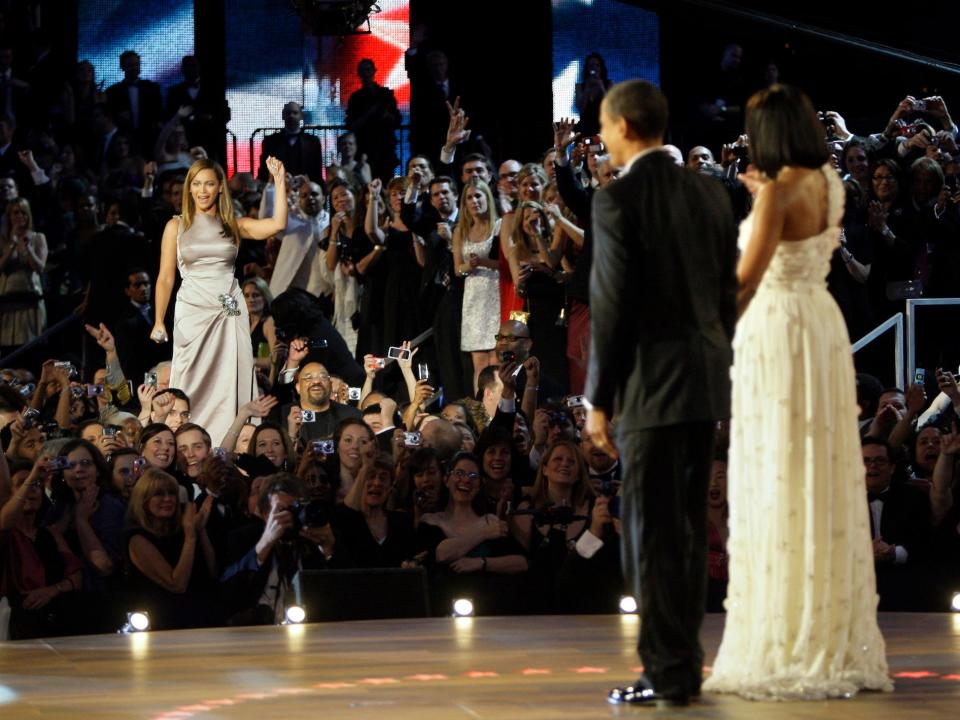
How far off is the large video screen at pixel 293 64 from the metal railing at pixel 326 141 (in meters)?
0.05

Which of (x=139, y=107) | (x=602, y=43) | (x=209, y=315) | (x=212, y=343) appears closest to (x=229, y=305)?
(x=209, y=315)

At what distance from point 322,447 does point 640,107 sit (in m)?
4.06

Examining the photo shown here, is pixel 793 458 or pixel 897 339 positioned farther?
pixel 897 339

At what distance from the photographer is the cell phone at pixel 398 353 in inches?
392

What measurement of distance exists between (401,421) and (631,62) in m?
6.90

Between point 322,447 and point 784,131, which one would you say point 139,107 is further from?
point 784,131

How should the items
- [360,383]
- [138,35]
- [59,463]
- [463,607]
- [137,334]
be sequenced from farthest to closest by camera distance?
[138,35]
[137,334]
[360,383]
[59,463]
[463,607]

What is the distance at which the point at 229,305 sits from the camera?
9.77m

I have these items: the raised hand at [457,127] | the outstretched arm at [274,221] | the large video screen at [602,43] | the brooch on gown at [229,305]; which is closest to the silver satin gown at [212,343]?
the brooch on gown at [229,305]

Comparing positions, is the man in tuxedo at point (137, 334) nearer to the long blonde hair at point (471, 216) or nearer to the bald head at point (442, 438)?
the long blonde hair at point (471, 216)

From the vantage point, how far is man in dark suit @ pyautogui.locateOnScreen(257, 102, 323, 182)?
44.5 ft

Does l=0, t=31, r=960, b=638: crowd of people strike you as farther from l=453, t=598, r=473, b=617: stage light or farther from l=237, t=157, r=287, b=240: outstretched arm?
l=237, t=157, r=287, b=240: outstretched arm

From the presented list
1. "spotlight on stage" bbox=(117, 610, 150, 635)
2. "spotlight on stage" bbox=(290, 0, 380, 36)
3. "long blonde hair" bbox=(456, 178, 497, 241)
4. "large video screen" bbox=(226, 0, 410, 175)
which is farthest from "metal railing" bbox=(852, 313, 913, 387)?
"large video screen" bbox=(226, 0, 410, 175)

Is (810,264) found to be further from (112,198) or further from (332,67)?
(332,67)
